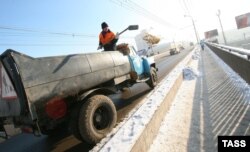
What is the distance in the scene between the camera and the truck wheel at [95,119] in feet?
14.4

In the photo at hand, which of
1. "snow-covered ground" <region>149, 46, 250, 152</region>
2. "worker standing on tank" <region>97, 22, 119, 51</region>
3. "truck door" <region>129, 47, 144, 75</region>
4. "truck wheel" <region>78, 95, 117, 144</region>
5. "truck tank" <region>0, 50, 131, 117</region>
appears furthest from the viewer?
"worker standing on tank" <region>97, 22, 119, 51</region>

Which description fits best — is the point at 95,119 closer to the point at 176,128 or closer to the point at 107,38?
the point at 176,128

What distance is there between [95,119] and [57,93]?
3.42ft

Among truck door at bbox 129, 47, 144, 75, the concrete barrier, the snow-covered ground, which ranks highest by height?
truck door at bbox 129, 47, 144, 75

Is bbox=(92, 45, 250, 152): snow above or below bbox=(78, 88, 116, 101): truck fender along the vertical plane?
below

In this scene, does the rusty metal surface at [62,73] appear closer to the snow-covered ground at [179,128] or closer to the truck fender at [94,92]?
the truck fender at [94,92]

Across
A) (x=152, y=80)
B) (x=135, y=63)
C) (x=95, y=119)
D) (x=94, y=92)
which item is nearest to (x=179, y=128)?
(x=95, y=119)

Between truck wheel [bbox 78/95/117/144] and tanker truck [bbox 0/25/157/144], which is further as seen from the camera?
truck wheel [bbox 78/95/117/144]

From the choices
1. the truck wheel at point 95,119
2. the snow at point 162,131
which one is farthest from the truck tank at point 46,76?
the snow at point 162,131

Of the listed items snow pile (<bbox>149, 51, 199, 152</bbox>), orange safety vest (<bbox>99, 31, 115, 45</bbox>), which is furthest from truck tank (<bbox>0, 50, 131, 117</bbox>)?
orange safety vest (<bbox>99, 31, 115, 45</bbox>)

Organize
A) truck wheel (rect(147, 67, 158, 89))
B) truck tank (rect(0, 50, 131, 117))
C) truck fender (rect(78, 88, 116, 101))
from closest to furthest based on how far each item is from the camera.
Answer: truck tank (rect(0, 50, 131, 117)) < truck fender (rect(78, 88, 116, 101)) < truck wheel (rect(147, 67, 158, 89))

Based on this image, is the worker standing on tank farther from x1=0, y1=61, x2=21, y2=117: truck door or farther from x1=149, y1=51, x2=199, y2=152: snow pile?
x1=0, y1=61, x2=21, y2=117: truck door

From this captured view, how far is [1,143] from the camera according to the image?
6.16 m

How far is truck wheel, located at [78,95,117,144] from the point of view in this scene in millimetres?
4398
